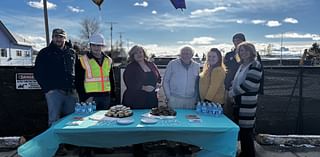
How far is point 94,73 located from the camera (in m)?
4.02

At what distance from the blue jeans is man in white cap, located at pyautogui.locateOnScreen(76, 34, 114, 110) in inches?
9.4

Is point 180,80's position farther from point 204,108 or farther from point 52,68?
point 52,68

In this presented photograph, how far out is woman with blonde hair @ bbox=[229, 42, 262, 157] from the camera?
12.1ft

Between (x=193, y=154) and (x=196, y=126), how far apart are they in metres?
1.15

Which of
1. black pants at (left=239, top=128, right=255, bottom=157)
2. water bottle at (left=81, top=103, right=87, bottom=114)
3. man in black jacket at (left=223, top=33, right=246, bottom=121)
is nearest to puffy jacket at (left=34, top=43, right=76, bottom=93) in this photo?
water bottle at (left=81, top=103, right=87, bottom=114)

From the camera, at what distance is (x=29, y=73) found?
16.8 feet

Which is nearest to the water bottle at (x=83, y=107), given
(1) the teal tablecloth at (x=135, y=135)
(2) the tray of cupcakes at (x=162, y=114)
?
(1) the teal tablecloth at (x=135, y=135)

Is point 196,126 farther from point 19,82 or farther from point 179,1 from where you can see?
point 19,82

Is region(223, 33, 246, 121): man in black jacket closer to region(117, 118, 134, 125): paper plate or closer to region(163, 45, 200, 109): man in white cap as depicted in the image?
region(163, 45, 200, 109): man in white cap

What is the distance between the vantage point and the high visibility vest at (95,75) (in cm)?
400

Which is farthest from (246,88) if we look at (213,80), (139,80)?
Answer: (139,80)

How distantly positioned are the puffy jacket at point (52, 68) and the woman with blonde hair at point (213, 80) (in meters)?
1.87

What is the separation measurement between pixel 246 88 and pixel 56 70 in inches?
99.1

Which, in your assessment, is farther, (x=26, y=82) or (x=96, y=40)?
(x=26, y=82)
